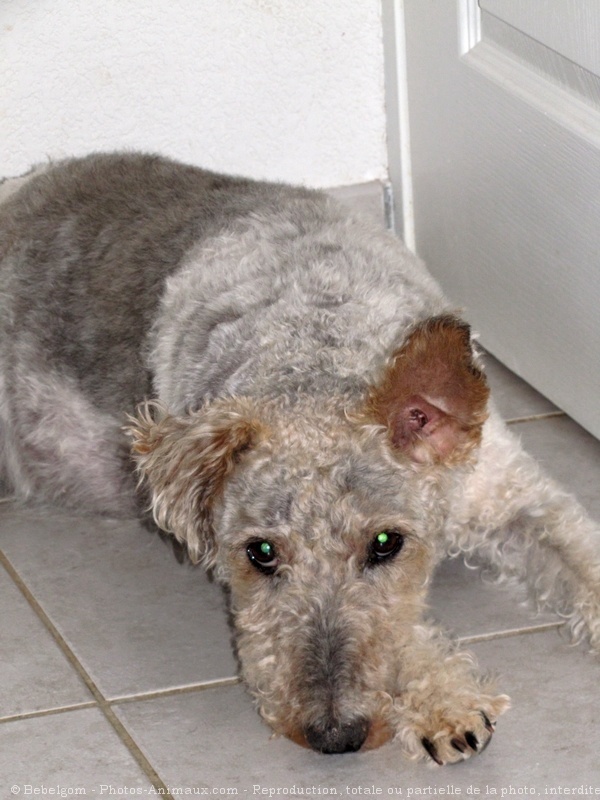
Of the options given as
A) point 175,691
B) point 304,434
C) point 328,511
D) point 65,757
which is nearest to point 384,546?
point 328,511

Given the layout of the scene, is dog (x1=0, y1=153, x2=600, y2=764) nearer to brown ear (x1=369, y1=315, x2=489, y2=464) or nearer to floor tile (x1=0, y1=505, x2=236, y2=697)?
brown ear (x1=369, y1=315, x2=489, y2=464)

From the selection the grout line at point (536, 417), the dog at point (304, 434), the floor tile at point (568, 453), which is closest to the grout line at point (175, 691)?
the dog at point (304, 434)

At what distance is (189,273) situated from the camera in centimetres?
346

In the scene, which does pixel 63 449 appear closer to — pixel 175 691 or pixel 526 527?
pixel 175 691

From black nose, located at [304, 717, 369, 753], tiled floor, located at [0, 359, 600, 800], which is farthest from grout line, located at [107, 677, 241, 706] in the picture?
black nose, located at [304, 717, 369, 753]

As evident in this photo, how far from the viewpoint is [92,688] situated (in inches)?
126

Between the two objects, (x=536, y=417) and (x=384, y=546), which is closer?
(x=384, y=546)

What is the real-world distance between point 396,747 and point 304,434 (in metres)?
0.74

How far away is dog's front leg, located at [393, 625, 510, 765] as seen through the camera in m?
2.78

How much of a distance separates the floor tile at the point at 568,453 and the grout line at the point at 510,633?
20.1 inches

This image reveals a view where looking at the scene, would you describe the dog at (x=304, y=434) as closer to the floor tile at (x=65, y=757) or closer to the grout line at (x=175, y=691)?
the grout line at (x=175, y=691)

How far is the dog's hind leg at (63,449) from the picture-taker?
12.7 ft

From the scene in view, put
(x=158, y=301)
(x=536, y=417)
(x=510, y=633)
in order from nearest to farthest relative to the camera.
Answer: (x=510, y=633), (x=158, y=301), (x=536, y=417)

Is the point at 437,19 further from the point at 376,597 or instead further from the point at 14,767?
the point at 14,767
